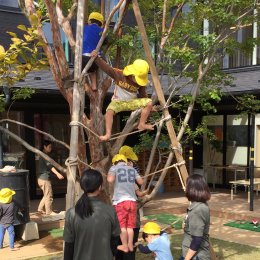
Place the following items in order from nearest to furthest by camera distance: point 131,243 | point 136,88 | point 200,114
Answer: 1. point 136,88
2. point 131,243
3. point 200,114

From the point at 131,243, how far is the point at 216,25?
3740mm

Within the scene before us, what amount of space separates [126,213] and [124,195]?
0.21 meters

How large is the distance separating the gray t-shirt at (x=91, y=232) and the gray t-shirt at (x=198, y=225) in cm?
85

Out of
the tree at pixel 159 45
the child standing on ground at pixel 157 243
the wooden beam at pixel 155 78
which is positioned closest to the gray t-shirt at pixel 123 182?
the tree at pixel 159 45

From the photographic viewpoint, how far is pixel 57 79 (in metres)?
4.19

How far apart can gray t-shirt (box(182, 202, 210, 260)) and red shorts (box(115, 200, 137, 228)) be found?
963 millimetres

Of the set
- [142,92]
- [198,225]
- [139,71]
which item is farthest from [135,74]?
[198,225]

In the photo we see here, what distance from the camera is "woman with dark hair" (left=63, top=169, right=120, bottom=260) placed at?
2713 millimetres

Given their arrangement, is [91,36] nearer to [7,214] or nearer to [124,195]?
[124,195]

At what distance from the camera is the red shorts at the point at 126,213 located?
4.21m

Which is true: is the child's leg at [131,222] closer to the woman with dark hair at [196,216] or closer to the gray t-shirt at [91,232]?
the woman with dark hair at [196,216]

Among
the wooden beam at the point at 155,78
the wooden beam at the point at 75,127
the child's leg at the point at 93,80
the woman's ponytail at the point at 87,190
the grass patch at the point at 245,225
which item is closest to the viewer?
the woman's ponytail at the point at 87,190

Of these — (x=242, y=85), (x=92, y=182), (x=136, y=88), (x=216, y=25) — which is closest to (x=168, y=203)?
(x=242, y=85)

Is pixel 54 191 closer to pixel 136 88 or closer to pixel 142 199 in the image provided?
pixel 142 199
